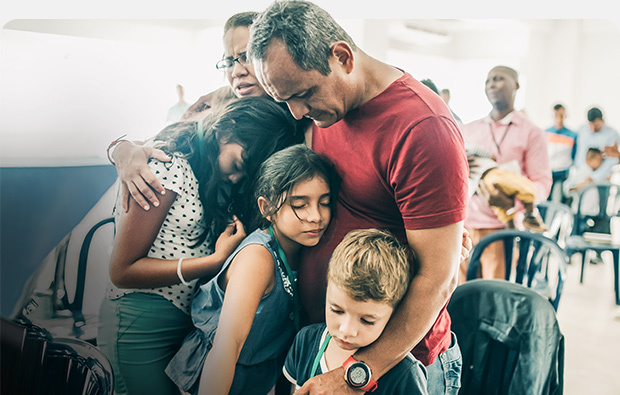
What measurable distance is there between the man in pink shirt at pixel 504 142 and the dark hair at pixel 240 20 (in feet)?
2.68

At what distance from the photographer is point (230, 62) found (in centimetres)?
150

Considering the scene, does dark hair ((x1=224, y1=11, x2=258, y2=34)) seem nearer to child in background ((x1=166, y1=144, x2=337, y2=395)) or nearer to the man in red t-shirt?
the man in red t-shirt

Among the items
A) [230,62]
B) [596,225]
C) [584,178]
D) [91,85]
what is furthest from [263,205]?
[596,225]

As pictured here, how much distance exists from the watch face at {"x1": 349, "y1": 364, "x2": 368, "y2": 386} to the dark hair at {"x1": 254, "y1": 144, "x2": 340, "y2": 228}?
477 mm

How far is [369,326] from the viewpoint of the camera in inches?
52.5

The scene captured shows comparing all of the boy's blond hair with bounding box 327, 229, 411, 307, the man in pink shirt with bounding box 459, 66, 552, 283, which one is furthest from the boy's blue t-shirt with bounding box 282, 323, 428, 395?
the man in pink shirt with bounding box 459, 66, 552, 283

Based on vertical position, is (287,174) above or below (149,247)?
above

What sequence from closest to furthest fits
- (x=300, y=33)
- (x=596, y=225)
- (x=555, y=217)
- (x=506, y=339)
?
(x=300, y=33) < (x=506, y=339) < (x=555, y=217) < (x=596, y=225)

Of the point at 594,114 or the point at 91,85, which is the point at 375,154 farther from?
the point at 91,85

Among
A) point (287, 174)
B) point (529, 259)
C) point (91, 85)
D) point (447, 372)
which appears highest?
point (91, 85)

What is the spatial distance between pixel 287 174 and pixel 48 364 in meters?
1.11

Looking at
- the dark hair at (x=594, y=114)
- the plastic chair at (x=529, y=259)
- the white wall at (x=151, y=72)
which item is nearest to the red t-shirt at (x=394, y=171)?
the white wall at (x=151, y=72)

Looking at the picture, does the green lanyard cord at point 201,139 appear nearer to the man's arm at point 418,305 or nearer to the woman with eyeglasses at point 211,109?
the woman with eyeglasses at point 211,109

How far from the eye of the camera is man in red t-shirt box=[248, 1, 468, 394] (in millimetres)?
1283
